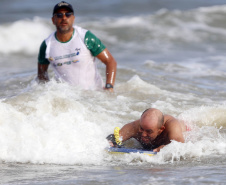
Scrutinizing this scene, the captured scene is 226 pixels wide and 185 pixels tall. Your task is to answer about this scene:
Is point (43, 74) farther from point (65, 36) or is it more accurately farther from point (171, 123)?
point (171, 123)

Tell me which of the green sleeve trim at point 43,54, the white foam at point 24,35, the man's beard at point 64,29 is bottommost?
the green sleeve trim at point 43,54

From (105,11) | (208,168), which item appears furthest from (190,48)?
(208,168)

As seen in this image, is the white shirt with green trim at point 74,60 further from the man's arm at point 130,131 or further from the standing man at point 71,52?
the man's arm at point 130,131

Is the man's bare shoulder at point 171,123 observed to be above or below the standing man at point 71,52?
below

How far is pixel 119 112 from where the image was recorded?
740 centimetres

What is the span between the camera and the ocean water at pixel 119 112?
4816 mm

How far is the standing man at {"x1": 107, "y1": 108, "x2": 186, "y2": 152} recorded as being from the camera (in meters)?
5.47

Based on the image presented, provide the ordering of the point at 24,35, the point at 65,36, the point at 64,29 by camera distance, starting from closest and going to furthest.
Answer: the point at 64,29 < the point at 65,36 < the point at 24,35

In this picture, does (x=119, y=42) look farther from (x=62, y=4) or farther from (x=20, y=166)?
(x=20, y=166)

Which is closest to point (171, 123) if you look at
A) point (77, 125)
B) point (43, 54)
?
point (77, 125)

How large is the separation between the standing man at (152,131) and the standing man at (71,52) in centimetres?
238

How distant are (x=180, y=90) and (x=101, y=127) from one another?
393cm

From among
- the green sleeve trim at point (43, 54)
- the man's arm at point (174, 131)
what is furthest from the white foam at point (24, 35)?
the man's arm at point (174, 131)

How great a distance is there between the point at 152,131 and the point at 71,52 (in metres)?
2.91
